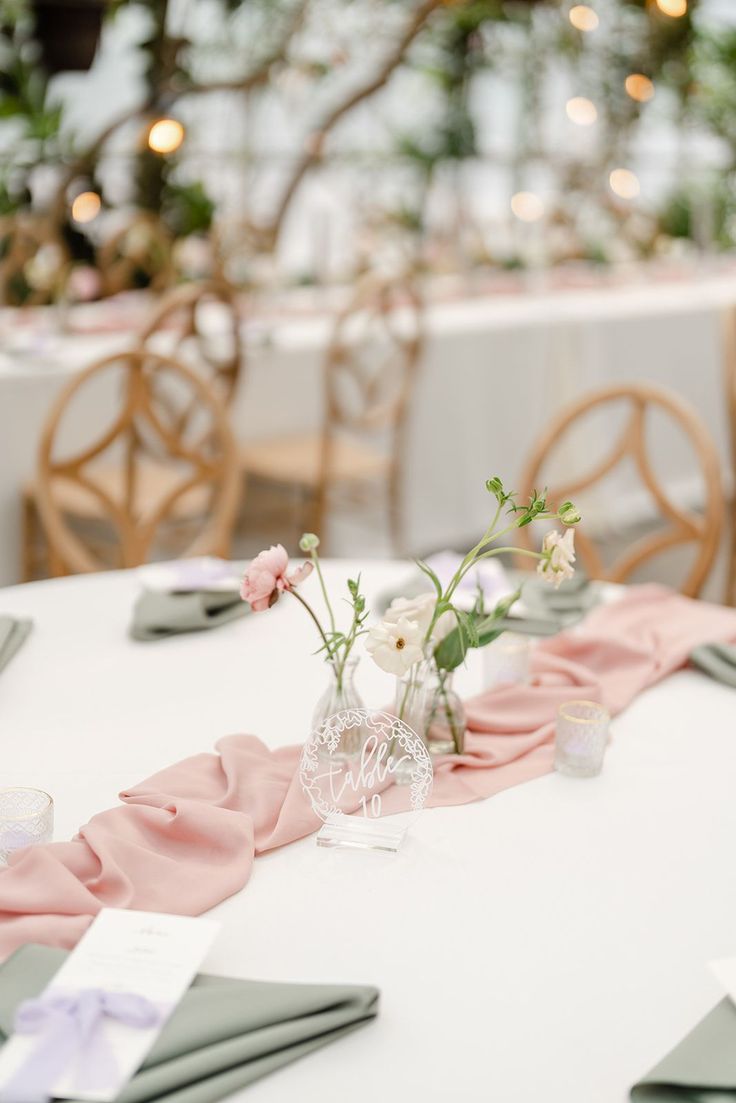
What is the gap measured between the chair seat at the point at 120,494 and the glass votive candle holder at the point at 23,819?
1919mm

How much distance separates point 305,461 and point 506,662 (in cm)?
226

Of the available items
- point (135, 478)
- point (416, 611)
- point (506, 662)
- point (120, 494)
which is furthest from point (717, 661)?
point (120, 494)

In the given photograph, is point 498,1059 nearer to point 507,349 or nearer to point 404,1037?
point 404,1037

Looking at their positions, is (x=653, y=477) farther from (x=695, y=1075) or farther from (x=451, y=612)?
(x=695, y=1075)

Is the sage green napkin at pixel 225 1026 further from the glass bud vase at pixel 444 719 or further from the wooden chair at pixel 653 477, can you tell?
the wooden chair at pixel 653 477

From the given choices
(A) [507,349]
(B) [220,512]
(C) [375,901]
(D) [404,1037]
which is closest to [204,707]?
(C) [375,901]

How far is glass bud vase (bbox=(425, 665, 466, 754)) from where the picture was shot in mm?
1256

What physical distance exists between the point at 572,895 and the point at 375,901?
0.54 feet

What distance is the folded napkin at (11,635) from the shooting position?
1.49 m

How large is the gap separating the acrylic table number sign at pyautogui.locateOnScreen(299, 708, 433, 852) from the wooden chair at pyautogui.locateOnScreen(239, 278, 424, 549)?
97.8 inches

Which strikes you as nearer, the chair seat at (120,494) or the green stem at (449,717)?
the green stem at (449,717)

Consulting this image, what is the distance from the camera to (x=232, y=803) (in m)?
1.13

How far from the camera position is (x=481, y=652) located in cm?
152

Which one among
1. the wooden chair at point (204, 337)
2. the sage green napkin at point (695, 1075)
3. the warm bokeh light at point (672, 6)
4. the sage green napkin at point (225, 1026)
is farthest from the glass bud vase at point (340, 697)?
the warm bokeh light at point (672, 6)
